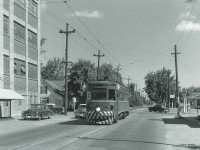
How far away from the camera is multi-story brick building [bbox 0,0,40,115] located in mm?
39062

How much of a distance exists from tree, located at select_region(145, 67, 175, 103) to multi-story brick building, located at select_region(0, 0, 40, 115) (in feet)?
198

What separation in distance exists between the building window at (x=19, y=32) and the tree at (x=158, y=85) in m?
64.5

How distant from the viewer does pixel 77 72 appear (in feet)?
223

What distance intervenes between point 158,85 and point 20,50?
67.4 m

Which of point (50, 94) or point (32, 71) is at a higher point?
point (32, 71)

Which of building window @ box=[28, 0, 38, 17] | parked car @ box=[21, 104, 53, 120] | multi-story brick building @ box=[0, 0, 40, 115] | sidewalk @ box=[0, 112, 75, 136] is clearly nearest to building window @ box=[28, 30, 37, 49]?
multi-story brick building @ box=[0, 0, 40, 115]

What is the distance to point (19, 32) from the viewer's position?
43.0m

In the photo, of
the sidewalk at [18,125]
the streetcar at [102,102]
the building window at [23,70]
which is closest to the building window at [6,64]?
the building window at [23,70]

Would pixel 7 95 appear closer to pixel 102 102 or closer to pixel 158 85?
→ pixel 102 102

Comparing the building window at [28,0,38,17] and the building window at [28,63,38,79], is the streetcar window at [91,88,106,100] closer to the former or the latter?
the building window at [28,63,38,79]

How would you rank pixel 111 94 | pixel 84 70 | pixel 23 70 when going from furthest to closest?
pixel 84 70, pixel 23 70, pixel 111 94

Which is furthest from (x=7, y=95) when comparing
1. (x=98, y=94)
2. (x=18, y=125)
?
(x=98, y=94)

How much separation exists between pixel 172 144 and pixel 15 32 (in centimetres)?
3037

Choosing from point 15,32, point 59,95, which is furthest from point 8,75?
point 59,95
